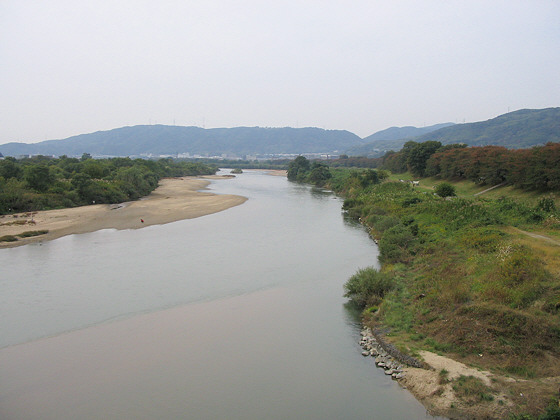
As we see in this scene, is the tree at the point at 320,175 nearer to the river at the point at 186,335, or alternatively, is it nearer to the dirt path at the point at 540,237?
the river at the point at 186,335

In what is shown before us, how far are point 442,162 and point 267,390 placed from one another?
44.0 meters

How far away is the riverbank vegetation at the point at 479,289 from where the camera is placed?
11102 millimetres

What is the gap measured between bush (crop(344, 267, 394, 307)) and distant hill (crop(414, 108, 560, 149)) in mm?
151722

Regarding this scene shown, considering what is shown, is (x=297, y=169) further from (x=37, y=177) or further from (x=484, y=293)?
(x=484, y=293)

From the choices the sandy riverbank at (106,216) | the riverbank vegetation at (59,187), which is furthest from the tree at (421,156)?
the riverbank vegetation at (59,187)

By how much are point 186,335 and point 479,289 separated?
1069 centimetres

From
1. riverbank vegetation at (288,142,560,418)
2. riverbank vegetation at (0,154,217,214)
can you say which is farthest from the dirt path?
riverbank vegetation at (0,154,217,214)

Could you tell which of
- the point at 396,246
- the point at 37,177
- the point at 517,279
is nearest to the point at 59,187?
the point at 37,177

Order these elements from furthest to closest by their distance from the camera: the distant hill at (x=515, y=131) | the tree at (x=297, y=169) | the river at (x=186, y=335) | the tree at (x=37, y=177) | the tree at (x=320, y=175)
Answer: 1. the distant hill at (x=515, y=131)
2. the tree at (x=297, y=169)
3. the tree at (x=320, y=175)
4. the tree at (x=37, y=177)
5. the river at (x=186, y=335)

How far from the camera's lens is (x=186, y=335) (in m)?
14.6

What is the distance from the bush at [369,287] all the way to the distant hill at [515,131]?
15172 cm

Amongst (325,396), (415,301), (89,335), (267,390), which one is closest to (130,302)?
(89,335)

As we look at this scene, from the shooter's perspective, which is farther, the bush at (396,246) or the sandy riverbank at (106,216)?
the sandy riverbank at (106,216)

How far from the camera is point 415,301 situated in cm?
1546
